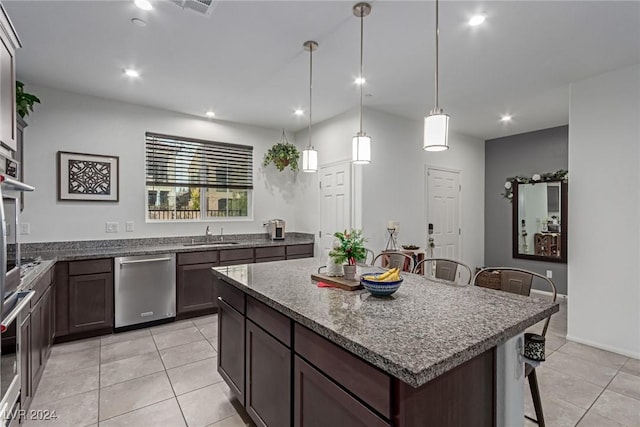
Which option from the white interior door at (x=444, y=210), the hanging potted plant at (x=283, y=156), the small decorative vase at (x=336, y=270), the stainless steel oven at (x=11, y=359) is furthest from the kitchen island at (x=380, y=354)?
the white interior door at (x=444, y=210)

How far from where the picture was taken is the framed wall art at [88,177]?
3711mm

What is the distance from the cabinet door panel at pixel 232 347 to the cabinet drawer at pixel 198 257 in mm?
1787

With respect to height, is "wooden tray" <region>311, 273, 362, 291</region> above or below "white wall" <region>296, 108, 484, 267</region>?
below

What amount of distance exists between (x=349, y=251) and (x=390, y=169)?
9.28 ft

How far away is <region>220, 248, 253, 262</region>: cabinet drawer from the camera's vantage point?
4224 millimetres

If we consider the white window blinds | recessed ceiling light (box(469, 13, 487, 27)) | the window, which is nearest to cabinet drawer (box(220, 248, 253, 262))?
the window

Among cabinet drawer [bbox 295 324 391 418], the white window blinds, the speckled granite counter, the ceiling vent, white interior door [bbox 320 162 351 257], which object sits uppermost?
the ceiling vent

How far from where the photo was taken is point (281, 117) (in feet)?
15.6

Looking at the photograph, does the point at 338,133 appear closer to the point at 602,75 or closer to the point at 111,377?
the point at 602,75

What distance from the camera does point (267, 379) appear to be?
5.83ft

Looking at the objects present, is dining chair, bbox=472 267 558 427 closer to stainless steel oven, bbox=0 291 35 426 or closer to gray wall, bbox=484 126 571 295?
stainless steel oven, bbox=0 291 35 426

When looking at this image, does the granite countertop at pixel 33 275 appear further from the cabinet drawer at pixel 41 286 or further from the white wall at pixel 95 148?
the white wall at pixel 95 148

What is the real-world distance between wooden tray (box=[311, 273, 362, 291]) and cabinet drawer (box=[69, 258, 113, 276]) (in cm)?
261

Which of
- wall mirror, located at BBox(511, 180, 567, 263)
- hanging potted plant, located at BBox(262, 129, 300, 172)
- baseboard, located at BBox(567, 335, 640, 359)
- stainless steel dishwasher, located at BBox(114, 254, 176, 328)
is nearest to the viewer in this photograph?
baseboard, located at BBox(567, 335, 640, 359)
